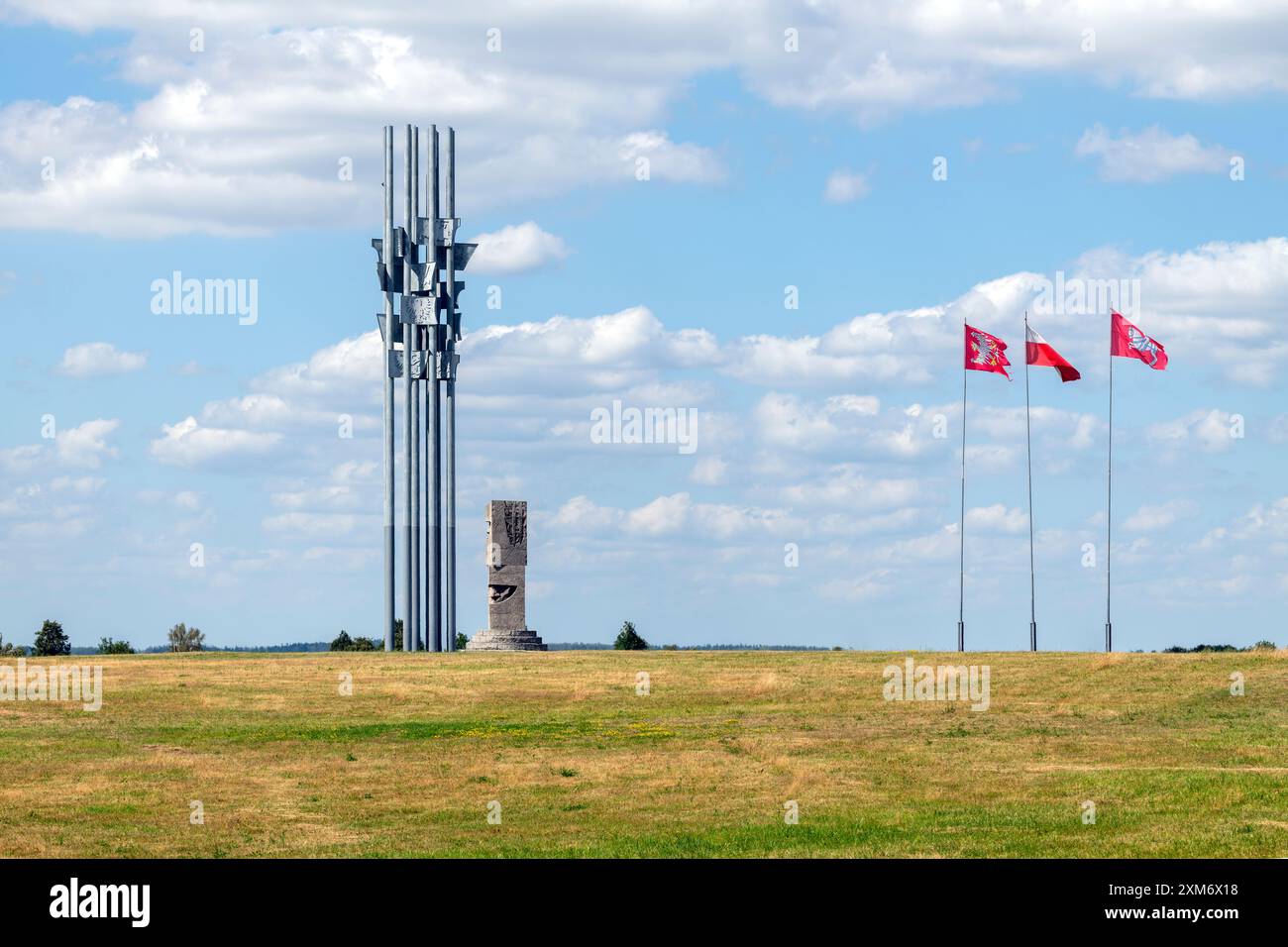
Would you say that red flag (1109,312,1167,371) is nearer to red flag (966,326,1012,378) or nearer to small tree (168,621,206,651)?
red flag (966,326,1012,378)

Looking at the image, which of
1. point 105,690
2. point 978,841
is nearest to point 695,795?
point 978,841

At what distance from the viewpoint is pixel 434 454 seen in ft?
247

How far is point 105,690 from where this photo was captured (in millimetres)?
52188

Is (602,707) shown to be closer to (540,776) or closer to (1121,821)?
(540,776)

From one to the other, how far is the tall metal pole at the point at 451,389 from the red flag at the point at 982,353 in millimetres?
25535

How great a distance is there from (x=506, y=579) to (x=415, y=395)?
33.8 feet

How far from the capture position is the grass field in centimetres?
2827

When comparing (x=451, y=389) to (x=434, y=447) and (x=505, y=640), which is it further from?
(x=505, y=640)
